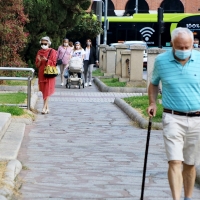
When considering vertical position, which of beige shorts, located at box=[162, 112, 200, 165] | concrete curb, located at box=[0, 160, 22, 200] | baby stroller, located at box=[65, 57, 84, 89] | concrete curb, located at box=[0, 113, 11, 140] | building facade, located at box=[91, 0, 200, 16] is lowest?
baby stroller, located at box=[65, 57, 84, 89]

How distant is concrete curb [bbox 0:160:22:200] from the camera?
7732 millimetres

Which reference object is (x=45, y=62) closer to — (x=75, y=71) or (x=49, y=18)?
(x=75, y=71)

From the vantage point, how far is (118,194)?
8.49 m

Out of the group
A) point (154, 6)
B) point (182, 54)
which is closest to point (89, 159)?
point (182, 54)

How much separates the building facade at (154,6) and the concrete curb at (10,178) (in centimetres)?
6840

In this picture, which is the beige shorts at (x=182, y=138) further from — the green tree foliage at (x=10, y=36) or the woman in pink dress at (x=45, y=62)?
the green tree foliage at (x=10, y=36)

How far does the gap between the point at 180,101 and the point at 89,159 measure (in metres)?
3.75

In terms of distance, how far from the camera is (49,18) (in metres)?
32.2

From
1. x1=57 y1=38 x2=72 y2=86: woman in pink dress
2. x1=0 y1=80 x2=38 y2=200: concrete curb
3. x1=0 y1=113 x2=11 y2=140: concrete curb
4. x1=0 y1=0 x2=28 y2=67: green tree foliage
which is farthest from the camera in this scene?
x1=57 y1=38 x2=72 y2=86: woman in pink dress

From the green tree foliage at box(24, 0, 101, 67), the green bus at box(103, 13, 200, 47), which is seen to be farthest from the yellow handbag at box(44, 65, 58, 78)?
the green bus at box(103, 13, 200, 47)

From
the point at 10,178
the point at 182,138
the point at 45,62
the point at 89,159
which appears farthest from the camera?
the point at 45,62

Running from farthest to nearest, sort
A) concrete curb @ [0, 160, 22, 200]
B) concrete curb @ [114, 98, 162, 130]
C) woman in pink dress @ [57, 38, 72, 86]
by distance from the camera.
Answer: woman in pink dress @ [57, 38, 72, 86] < concrete curb @ [114, 98, 162, 130] < concrete curb @ [0, 160, 22, 200]

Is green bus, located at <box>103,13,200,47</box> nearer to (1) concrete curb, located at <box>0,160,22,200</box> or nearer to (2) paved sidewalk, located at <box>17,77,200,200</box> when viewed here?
(2) paved sidewalk, located at <box>17,77,200,200</box>

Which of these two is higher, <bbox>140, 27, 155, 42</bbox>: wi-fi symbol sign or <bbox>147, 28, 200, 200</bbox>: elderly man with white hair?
<bbox>147, 28, 200, 200</bbox>: elderly man with white hair
